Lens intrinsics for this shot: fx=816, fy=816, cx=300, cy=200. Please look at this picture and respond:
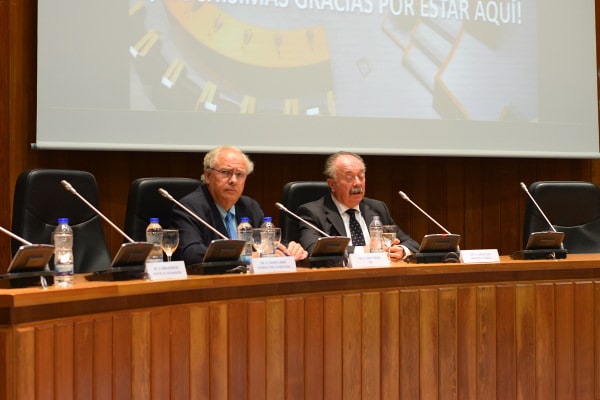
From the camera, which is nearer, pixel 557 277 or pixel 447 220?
pixel 557 277

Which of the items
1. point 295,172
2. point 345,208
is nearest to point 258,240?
point 345,208

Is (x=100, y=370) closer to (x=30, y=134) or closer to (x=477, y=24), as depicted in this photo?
(x=30, y=134)

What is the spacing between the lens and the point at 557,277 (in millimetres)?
2834

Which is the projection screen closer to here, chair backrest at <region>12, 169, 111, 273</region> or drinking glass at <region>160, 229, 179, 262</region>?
chair backrest at <region>12, 169, 111, 273</region>

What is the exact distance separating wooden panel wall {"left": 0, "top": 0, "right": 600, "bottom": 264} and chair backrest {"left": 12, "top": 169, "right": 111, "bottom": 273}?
0.78 metres

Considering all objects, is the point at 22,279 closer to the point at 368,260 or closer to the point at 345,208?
the point at 368,260

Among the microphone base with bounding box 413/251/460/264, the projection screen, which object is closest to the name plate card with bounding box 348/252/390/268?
the microphone base with bounding box 413/251/460/264

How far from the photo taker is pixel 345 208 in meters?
3.44

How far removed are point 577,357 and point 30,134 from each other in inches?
99.9

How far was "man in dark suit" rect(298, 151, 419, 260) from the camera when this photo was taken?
11.0ft

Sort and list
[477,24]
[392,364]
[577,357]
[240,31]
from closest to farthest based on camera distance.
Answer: [392,364] → [577,357] → [240,31] → [477,24]

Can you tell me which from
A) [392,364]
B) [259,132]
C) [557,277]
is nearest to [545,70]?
[259,132]

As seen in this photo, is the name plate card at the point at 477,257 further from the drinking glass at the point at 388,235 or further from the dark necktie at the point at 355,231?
the dark necktie at the point at 355,231

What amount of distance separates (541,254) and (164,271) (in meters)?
1.40
